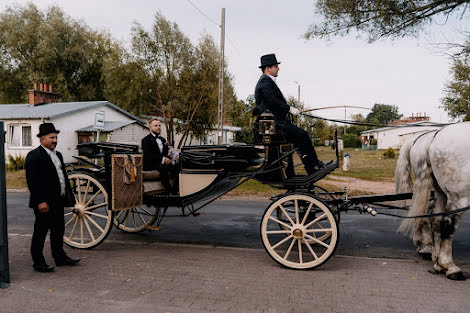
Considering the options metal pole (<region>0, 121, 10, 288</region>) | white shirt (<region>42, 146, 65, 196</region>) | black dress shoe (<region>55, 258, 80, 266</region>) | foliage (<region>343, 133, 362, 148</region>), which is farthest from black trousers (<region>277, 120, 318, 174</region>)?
foliage (<region>343, 133, 362, 148</region>)

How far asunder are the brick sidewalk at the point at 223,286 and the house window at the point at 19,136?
74.2 ft

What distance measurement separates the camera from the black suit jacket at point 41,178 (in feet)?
15.8

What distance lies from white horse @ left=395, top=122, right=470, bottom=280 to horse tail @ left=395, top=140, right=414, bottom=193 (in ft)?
1.43

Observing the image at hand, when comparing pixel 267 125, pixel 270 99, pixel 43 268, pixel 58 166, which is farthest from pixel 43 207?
pixel 270 99

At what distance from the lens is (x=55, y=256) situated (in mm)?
5102

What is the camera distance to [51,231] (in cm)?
511

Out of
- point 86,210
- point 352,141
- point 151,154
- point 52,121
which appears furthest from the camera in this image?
point 352,141

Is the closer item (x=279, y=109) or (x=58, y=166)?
(x=58, y=166)

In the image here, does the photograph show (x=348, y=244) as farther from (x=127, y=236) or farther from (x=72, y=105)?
Result: (x=72, y=105)

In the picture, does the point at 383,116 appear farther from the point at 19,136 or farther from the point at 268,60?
the point at 268,60

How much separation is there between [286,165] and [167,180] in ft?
6.62

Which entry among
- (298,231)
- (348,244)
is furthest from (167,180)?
(348,244)

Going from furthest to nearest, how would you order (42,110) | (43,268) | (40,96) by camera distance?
1. (40,96)
2. (42,110)
3. (43,268)

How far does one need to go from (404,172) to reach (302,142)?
167 cm
